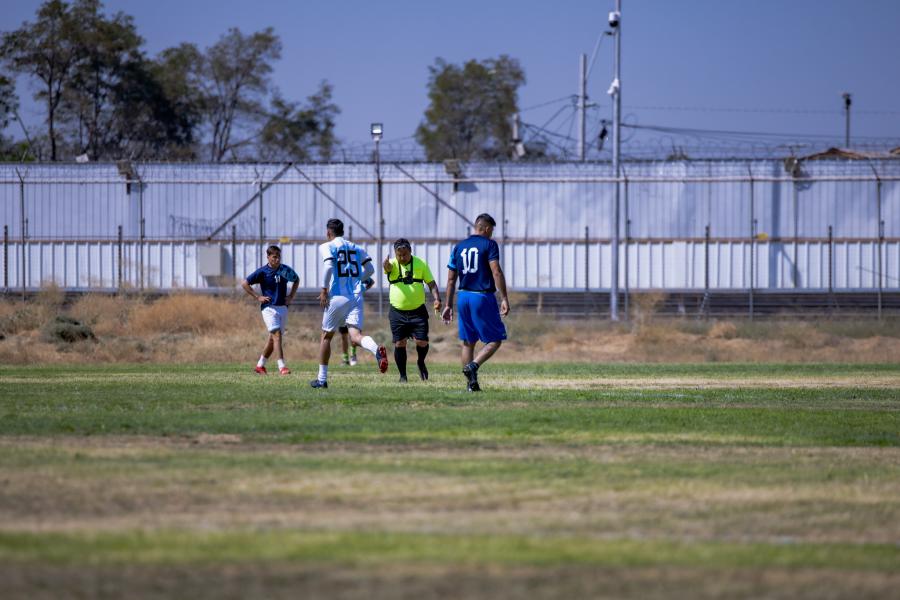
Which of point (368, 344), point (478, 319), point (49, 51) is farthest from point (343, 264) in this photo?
point (49, 51)

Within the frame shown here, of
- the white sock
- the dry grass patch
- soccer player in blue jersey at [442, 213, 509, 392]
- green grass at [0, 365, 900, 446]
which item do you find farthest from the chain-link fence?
soccer player in blue jersey at [442, 213, 509, 392]

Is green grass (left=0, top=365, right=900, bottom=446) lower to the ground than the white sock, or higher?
lower

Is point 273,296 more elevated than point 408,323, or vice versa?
point 273,296

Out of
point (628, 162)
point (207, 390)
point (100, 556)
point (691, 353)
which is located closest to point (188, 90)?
point (628, 162)

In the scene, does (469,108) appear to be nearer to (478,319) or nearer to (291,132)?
(291,132)

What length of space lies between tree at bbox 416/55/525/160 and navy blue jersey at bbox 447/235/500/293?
6109 cm

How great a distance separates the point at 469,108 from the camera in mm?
76875

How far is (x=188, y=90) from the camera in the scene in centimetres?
7294

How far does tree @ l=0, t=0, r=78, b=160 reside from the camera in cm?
6538

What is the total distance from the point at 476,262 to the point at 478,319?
64cm

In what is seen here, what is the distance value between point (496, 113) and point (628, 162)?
29.7 m

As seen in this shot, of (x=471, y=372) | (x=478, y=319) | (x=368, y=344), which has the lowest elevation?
(x=471, y=372)

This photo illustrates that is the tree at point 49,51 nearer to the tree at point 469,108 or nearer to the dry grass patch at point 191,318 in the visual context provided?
the tree at point 469,108

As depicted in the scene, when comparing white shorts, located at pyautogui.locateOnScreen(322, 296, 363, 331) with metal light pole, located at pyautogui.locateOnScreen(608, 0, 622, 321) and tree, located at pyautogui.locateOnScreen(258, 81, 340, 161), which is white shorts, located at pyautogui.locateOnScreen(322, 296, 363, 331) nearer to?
metal light pole, located at pyautogui.locateOnScreen(608, 0, 622, 321)
